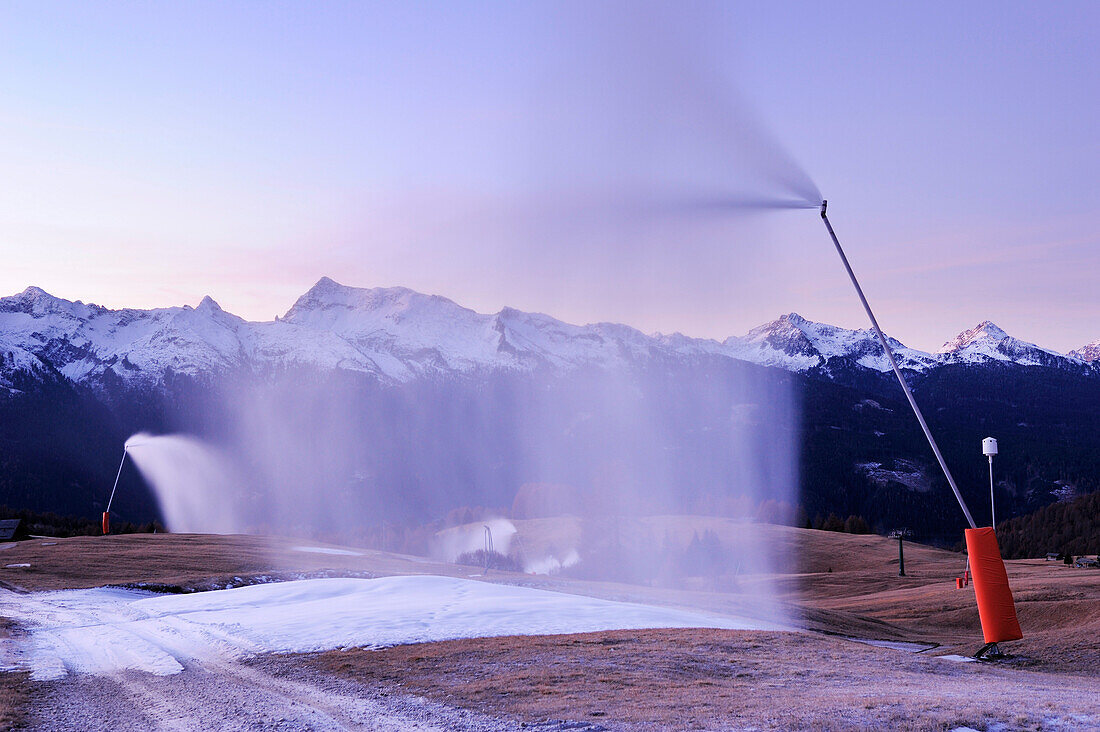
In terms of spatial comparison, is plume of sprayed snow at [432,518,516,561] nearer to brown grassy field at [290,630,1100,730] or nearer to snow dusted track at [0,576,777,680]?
snow dusted track at [0,576,777,680]

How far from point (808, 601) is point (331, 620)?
43602 mm

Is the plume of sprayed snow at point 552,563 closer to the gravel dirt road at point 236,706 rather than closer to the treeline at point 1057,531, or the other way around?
the treeline at point 1057,531

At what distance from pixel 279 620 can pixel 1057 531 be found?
176 meters

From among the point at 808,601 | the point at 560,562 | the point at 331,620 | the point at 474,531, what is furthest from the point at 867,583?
the point at 474,531

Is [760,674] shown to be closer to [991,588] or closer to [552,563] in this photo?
[991,588]

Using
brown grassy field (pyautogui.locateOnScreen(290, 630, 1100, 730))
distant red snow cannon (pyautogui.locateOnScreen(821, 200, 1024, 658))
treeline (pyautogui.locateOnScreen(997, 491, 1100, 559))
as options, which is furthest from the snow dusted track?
treeline (pyautogui.locateOnScreen(997, 491, 1100, 559))

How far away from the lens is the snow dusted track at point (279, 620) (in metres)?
22.0

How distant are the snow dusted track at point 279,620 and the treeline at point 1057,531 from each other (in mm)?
138570

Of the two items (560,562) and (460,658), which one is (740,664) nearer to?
(460,658)

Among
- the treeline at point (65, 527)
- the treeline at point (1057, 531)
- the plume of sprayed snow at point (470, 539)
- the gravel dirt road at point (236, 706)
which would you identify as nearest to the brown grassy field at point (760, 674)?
the gravel dirt road at point (236, 706)

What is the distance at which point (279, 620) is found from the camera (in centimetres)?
2720

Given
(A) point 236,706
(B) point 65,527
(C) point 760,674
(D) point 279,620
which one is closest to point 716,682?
(C) point 760,674

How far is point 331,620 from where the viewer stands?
1048 inches

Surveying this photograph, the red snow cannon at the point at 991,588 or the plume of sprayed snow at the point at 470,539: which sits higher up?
the red snow cannon at the point at 991,588
